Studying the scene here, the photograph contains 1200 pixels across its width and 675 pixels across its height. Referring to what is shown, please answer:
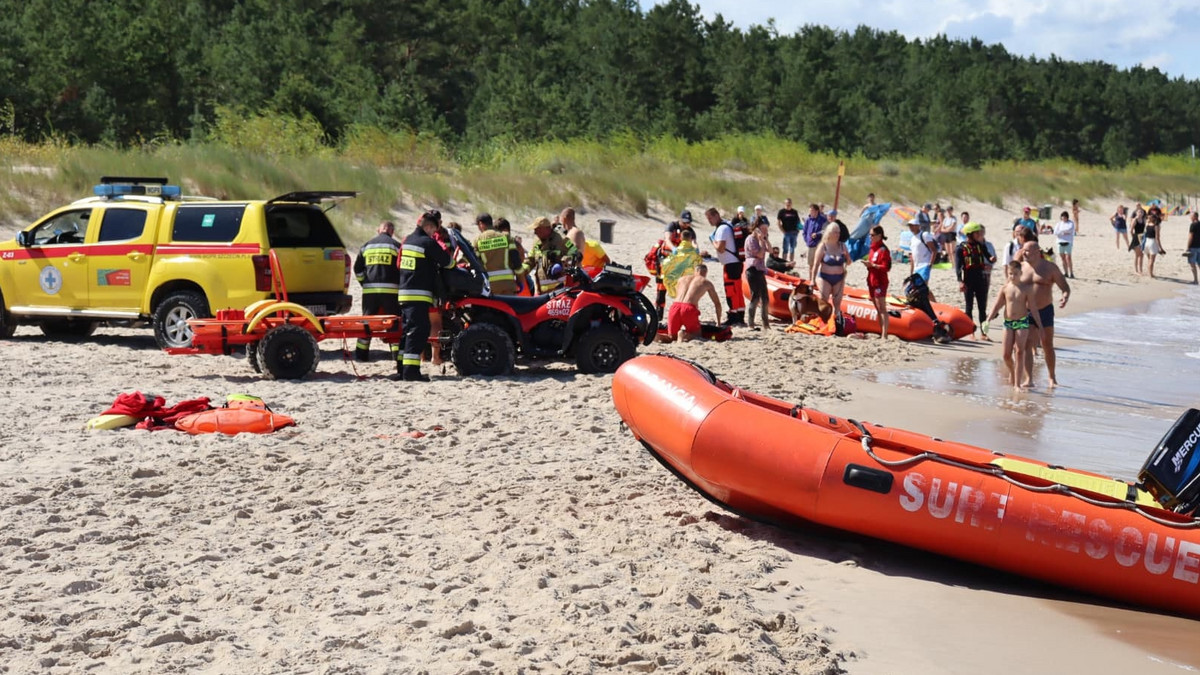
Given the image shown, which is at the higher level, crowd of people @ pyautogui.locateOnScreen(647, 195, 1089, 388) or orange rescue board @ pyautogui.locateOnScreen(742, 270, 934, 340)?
crowd of people @ pyautogui.locateOnScreen(647, 195, 1089, 388)

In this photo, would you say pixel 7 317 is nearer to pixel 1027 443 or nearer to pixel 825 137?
pixel 1027 443

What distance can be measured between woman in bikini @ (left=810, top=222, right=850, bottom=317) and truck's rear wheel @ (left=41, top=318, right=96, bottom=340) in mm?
8503

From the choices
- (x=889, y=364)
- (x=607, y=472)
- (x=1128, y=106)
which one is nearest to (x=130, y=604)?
(x=607, y=472)

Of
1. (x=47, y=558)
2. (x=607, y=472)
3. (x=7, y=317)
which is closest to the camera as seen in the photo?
(x=47, y=558)

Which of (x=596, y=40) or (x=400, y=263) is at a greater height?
(x=596, y=40)

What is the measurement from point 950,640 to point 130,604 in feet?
12.2

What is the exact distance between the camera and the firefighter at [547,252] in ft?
44.8

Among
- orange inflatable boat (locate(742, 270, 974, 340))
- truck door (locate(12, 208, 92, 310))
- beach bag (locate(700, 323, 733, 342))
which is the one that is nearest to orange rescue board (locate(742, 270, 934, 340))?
orange inflatable boat (locate(742, 270, 974, 340))

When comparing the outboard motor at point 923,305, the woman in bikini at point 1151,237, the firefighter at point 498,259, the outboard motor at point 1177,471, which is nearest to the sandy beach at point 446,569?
the outboard motor at point 1177,471

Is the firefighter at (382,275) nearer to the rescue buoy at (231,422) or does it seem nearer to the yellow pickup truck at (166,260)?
the yellow pickup truck at (166,260)

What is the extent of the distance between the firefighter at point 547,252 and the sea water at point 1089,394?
359 centimetres

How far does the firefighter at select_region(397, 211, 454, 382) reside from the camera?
444 inches

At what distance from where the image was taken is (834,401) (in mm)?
11844

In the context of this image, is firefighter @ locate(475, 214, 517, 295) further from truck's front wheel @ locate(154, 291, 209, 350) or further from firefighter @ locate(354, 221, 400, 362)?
truck's front wheel @ locate(154, 291, 209, 350)
